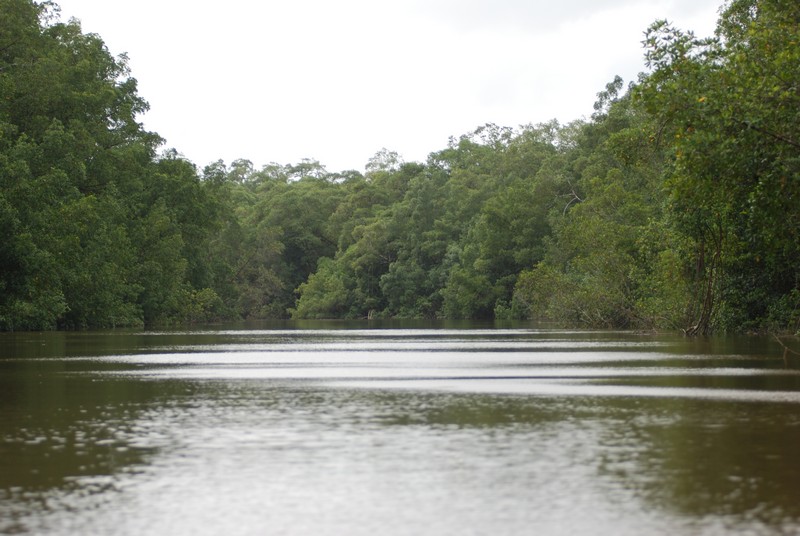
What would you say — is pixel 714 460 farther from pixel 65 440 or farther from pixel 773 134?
pixel 773 134

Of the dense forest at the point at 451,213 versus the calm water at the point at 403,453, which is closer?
the calm water at the point at 403,453

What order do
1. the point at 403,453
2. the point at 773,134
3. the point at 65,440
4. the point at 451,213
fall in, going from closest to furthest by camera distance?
1. the point at 403,453
2. the point at 65,440
3. the point at 773,134
4. the point at 451,213

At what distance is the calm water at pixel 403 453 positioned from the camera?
26.2 ft

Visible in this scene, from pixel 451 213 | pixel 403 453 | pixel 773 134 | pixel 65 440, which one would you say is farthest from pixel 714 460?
pixel 451 213

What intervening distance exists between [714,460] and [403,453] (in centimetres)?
279

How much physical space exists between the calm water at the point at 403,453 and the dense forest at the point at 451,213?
6.91m

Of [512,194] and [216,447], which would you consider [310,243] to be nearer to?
[512,194]

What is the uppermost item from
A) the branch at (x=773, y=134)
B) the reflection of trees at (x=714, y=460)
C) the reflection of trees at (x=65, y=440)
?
the branch at (x=773, y=134)

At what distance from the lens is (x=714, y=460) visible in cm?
1041

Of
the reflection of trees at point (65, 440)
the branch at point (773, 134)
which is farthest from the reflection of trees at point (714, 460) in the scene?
the branch at point (773, 134)

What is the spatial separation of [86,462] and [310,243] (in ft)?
400

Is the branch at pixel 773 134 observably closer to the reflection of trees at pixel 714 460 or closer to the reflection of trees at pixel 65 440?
the reflection of trees at pixel 714 460

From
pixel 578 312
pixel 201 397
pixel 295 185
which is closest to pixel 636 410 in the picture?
pixel 201 397

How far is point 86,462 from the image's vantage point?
10.6 m
